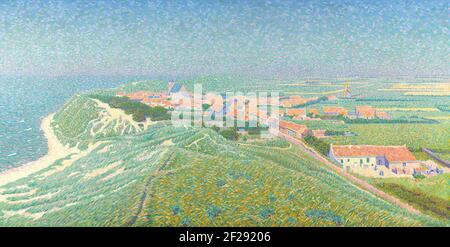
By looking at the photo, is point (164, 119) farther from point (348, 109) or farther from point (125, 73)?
point (348, 109)

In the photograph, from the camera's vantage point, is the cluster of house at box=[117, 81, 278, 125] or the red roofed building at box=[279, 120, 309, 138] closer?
the red roofed building at box=[279, 120, 309, 138]

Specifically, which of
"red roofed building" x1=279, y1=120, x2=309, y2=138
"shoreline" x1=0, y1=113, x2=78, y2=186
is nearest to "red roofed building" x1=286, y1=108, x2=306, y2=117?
"red roofed building" x1=279, y1=120, x2=309, y2=138

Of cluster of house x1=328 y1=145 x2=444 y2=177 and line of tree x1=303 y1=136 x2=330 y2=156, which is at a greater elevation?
line of tree x1=303 y1=136 x2=330 y2=156

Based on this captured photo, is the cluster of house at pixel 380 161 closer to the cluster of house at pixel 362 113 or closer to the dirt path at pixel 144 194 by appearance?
the cluster of house at pixel 362 113

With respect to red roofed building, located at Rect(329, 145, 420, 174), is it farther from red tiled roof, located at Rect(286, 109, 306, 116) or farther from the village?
red tiled roof, located at Rect(286, 109, 306, 116)

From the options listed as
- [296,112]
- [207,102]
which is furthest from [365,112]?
[207,102]
